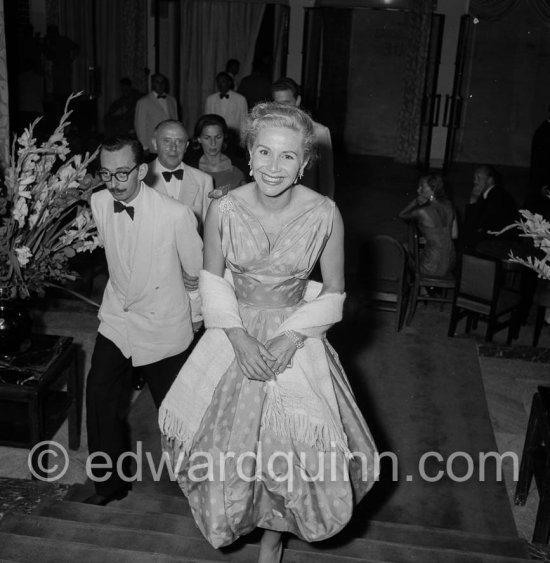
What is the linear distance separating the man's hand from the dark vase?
77 centimetres

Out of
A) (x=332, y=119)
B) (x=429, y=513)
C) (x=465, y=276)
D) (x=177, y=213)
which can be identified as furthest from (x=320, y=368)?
(x=332, y=119)

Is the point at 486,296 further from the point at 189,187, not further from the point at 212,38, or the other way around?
the point at 212,38

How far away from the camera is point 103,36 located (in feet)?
40.6

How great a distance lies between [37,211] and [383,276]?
2.95 meters

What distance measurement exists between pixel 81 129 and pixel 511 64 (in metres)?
6.49

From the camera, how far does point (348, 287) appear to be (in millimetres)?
5879

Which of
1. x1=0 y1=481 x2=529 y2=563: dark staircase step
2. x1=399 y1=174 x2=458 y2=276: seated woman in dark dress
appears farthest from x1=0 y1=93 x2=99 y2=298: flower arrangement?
x1=399 y1=174 x2=458 y2=276: seated woman in dark dress

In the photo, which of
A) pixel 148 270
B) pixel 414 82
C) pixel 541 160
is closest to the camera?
pixel 148 270

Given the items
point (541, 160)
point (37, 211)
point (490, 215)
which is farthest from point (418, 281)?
point (541, 160)

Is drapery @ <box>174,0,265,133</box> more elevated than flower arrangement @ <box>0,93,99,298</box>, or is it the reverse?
drapery @ <box>174,0,265,133</box>

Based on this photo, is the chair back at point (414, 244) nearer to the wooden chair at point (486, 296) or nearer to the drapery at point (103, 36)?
the wooden chair at point (486, 296)

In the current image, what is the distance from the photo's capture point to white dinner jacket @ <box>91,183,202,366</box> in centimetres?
322

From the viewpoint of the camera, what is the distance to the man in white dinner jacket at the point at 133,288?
3211 millimetres

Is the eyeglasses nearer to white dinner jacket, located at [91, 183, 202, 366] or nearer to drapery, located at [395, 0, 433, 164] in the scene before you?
white dinner jacket, located at [91, 183, 202, 366]
